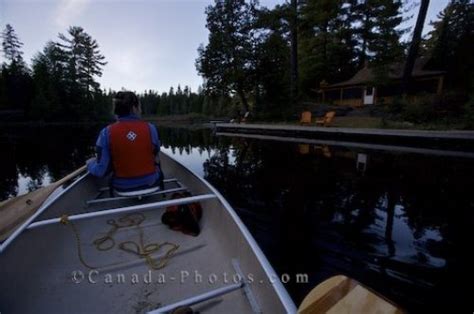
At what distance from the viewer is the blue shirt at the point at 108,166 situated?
287cm

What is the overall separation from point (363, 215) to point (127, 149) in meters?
3.89

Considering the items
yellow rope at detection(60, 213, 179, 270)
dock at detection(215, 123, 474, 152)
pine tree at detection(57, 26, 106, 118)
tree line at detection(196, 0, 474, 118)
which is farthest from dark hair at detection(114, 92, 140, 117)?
pine tree at detection(57, 26, 106, 118)

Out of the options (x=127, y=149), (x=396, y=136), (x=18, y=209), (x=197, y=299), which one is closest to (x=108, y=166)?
(x=127, y=149)

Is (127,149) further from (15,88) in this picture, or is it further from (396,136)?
(15,88)

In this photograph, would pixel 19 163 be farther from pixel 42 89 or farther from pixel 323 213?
pixel 42 89

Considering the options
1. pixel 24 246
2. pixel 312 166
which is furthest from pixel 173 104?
pixel 24 246

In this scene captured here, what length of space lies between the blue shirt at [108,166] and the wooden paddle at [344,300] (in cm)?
251

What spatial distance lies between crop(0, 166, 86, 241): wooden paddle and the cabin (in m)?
20.8

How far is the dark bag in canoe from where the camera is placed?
2.71m

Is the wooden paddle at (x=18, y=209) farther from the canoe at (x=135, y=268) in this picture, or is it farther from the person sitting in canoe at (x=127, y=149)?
the person sitting in canoe at (x=127, y=149)

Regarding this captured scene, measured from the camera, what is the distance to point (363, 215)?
426 cm

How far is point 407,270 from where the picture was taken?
273 cm

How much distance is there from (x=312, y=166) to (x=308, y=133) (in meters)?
7.24

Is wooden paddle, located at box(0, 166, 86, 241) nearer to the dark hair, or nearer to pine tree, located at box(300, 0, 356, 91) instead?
the dark hair
